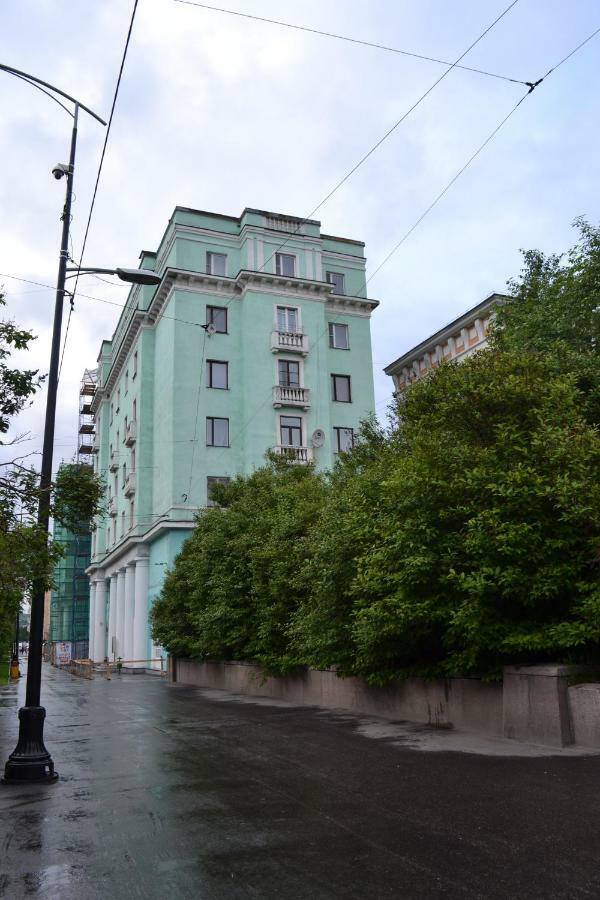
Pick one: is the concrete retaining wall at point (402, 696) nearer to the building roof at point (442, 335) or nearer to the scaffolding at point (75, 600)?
the building roof at point (442, 335)

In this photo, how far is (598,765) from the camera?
25.8ft

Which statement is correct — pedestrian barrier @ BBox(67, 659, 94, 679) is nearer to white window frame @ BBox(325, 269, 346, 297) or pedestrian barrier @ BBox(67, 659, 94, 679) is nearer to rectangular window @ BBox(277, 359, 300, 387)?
rectangular window @ BBox(277, 359, 300, 387)

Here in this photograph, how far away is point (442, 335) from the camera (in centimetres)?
3653

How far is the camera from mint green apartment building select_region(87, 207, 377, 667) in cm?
3600

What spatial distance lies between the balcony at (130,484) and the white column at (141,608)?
12.8 ft

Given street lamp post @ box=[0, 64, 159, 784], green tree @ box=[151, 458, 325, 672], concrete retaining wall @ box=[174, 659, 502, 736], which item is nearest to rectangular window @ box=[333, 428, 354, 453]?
green tree @ box=[151, 458, 325, 672]

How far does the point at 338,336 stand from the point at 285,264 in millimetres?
4779

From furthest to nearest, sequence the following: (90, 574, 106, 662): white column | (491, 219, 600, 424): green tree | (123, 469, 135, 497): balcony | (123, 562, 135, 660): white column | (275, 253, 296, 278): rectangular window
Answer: (90, 574, 106, 662): white column
(123, 469, 135, 497): balcony
(123, 562, 135, 660): white column
(275, 253, 296, 278): rectangular window
(491, 219, 600, 424): green tree

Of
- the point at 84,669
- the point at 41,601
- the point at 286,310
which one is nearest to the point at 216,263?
the point at 286,310

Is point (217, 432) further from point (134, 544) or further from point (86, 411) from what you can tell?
point (86, 411)

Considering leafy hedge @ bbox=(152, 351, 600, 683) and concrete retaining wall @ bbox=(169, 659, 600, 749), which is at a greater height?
leafy hedge @ bbox=(152, 351, 600, 683)

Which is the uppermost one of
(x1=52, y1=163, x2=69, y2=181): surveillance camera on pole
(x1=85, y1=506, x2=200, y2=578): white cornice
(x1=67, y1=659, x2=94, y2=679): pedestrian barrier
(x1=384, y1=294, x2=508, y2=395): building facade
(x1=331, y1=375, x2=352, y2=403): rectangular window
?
(x1=384, y1=294, x2=508, y2=395): building facade

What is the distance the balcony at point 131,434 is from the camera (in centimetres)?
4181

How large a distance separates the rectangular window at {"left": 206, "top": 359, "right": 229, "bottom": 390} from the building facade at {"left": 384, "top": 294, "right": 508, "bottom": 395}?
8687 mm
